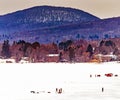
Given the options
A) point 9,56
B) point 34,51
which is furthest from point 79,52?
point 9,56

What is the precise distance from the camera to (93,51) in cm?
14525

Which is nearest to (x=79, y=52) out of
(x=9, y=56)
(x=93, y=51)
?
(x=93, y=51)
